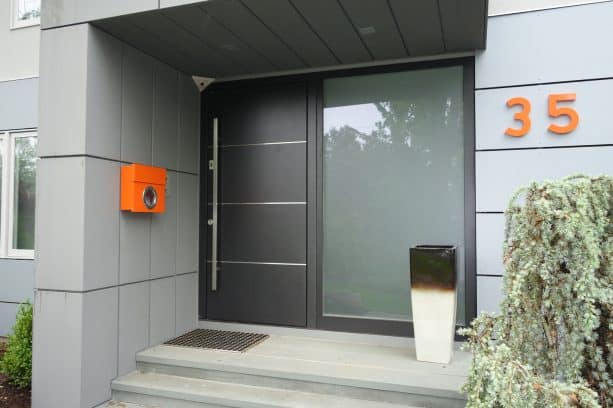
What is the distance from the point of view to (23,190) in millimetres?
5293

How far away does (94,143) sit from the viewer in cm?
329

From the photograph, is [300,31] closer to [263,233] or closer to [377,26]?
[377,26]

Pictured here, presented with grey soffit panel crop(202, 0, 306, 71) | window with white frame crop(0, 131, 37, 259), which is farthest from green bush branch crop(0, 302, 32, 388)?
grey soffit panel crop(202, 0, 306, 71)

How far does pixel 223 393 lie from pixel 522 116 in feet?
10.00

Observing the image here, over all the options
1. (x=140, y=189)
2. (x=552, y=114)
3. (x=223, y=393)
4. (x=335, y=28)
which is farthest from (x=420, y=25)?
(x=223, y=393)

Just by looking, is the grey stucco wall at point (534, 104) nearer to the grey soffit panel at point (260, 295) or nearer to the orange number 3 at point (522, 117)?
the orange number 3 at point (522, 117)

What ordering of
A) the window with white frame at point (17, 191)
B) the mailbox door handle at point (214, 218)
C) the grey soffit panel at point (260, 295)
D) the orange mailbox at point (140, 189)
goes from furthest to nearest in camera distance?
1. the window with white frame at point (17, 191)
2. the mailbox door handle at point (214, 218)
3. the grey soffit panel at point (260, 295)
4. the orange mailbox at point (140, 189)

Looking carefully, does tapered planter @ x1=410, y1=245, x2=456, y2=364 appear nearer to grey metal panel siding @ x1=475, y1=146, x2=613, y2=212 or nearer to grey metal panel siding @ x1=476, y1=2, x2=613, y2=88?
grey metal panel siding @ x1=475, y1=146, x2=613, y2=212

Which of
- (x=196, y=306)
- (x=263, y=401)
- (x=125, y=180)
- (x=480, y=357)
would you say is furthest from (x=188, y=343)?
(x=480, y=357)

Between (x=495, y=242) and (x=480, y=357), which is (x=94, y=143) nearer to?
(x=480, y=357)

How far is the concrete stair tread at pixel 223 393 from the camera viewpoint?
2.99m

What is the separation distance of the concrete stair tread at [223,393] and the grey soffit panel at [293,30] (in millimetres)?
2617

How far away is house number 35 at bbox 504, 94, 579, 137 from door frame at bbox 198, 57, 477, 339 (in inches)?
12.6

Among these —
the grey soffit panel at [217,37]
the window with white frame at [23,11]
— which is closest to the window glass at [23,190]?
the window with white frame at [23,11]
